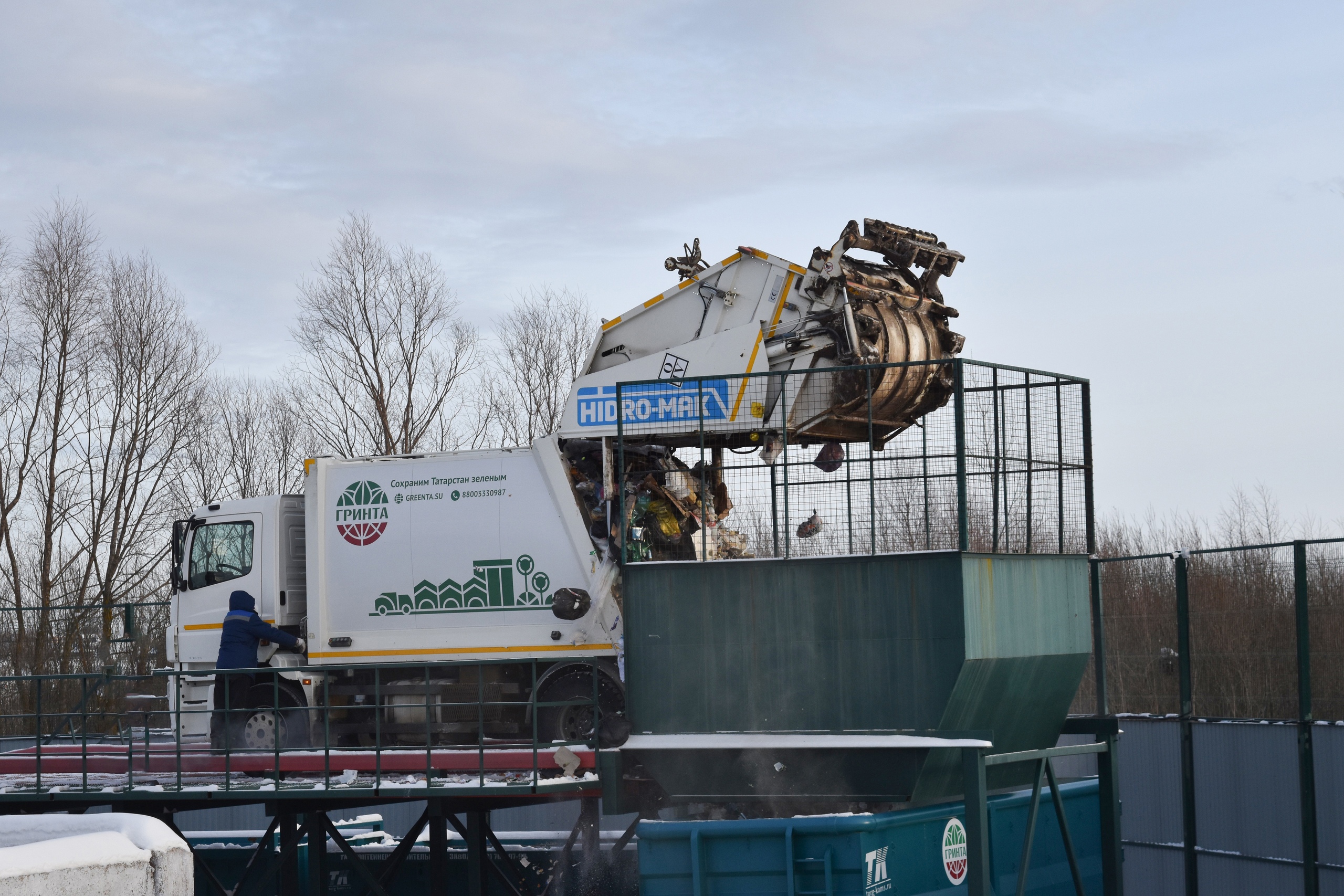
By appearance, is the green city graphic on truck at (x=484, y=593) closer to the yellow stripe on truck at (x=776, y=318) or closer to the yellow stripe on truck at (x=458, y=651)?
the yellow stripe on truck at (x=458, y=651)

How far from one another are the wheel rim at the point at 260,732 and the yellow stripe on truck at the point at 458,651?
85 centimetres

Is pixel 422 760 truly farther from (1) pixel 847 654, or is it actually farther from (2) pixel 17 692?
(2) pixel 17 692

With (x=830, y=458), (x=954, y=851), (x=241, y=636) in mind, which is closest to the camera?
(x=954, y=851)

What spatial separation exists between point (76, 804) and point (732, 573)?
736 cm

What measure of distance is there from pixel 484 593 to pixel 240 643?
2.85 meters

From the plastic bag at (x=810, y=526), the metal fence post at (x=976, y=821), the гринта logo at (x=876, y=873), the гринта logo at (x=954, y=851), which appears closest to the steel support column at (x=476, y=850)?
the гринта logo at (x=876, y=873)

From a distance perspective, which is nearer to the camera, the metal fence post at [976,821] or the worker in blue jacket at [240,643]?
the metal fence post at [976,821]

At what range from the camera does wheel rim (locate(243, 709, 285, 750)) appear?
1516 cm

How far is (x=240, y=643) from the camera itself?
1508 centimetres

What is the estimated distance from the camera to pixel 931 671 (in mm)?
12141

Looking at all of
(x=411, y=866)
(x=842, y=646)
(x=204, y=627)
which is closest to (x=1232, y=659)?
(x=842, y=646)

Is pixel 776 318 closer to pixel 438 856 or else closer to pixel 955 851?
pixel 955 851

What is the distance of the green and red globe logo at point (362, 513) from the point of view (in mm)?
15344

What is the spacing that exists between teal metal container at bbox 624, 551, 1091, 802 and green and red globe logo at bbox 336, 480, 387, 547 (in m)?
3.73
